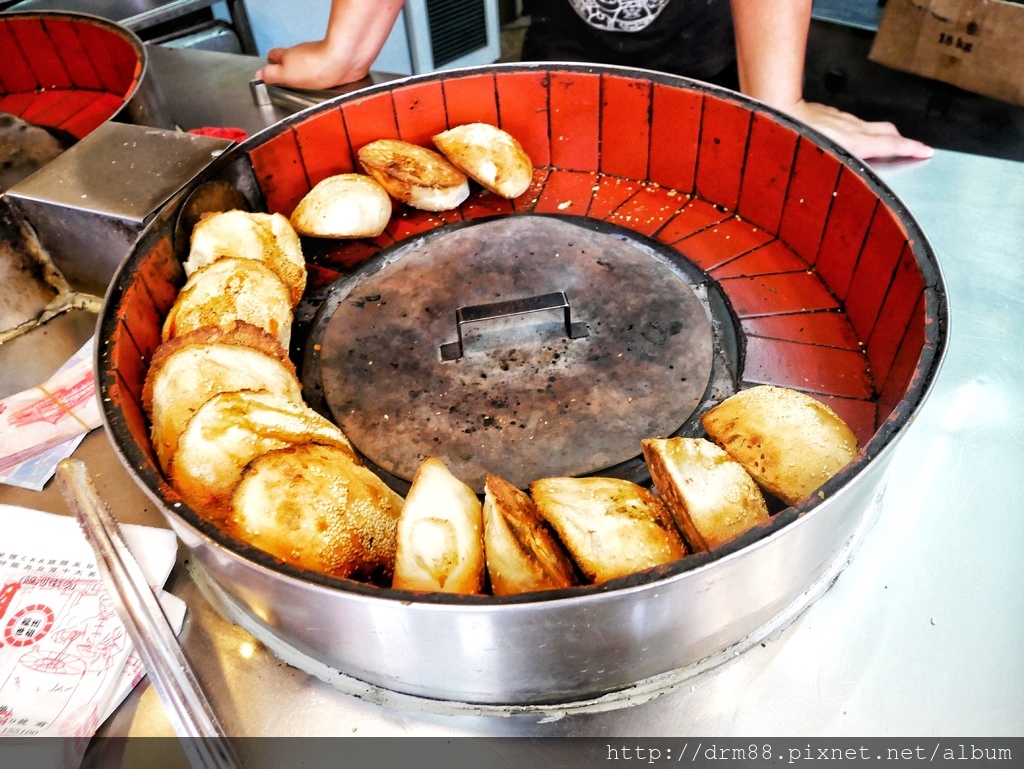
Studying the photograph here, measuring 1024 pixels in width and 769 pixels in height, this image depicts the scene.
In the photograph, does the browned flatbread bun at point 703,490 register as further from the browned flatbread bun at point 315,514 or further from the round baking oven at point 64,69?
the round baking oven at point 64,69

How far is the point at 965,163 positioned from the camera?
1.78 metres

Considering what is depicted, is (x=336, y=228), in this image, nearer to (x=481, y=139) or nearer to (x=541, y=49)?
(x=481, y=139)

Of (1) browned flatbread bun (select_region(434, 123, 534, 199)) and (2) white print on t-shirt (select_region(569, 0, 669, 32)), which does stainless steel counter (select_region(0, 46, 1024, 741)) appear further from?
(2) white print on t-shirt (select_region(569, 0, 669, 32))

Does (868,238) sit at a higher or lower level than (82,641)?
higher

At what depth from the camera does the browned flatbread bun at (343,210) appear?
1.60 m

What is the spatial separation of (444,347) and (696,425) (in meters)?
0.47

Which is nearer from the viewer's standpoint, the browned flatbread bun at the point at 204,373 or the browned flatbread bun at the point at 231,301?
the browned flatbread bun at the point at 204,373

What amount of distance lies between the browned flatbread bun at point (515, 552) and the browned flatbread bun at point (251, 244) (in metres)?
0.71

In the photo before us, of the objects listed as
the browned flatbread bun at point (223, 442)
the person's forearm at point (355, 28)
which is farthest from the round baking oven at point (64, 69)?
the browned flatbread bun at point (223, 442)

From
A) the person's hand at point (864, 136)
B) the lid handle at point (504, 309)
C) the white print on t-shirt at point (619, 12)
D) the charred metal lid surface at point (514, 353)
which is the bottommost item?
the charred metal lid surface at point (514, 353)

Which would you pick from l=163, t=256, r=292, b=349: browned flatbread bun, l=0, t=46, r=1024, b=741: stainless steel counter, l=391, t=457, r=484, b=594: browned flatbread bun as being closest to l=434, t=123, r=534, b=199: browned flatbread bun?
l=163, t=256, r=292, b=349: browned flatbread bun

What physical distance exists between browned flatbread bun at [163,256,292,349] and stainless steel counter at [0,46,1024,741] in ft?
1.16

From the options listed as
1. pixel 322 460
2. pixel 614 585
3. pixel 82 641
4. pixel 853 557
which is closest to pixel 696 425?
pixel 853 557

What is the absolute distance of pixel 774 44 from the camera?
6.32 feet
